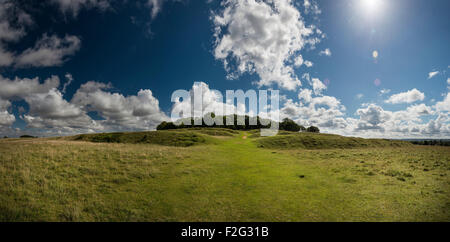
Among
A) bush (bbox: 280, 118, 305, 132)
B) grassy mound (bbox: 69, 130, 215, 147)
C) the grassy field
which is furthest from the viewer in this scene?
bush (bbox: 280, 118, 305, 132)

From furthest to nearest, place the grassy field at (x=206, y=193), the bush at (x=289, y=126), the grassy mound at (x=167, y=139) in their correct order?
1. the bush at (x=289, y=126)
2. the grassy mound at (x=167, y=139)
3. the grassy field at (x=206, y=193)

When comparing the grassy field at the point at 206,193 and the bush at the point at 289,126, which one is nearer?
the grassy field at the point at 206,193

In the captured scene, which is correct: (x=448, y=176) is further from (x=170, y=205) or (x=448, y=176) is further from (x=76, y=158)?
(x=76, y=158)

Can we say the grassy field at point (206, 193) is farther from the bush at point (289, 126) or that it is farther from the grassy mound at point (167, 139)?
the bush at point (289, 126)

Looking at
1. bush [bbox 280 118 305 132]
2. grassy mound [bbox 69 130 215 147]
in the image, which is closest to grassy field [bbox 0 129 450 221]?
grassy mound [bbox 69 130 215 147]

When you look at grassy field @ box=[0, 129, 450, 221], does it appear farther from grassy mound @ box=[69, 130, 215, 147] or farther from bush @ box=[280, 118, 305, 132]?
bush @ box=[280, 118, 305, 132]

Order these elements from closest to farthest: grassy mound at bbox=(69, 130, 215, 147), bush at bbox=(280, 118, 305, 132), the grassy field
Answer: the grassy field
grassy mound at bbox=(69, 130, 215, 147)
bush at bbox=(280, 118, 305, 132)

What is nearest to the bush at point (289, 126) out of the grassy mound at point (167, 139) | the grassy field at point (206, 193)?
the grassy mound at point (167, 139)

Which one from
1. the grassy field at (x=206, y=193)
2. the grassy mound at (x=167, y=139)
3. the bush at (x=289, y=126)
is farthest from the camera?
the bush at (x=289, y=126)

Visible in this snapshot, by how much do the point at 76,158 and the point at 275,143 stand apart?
40.9m
